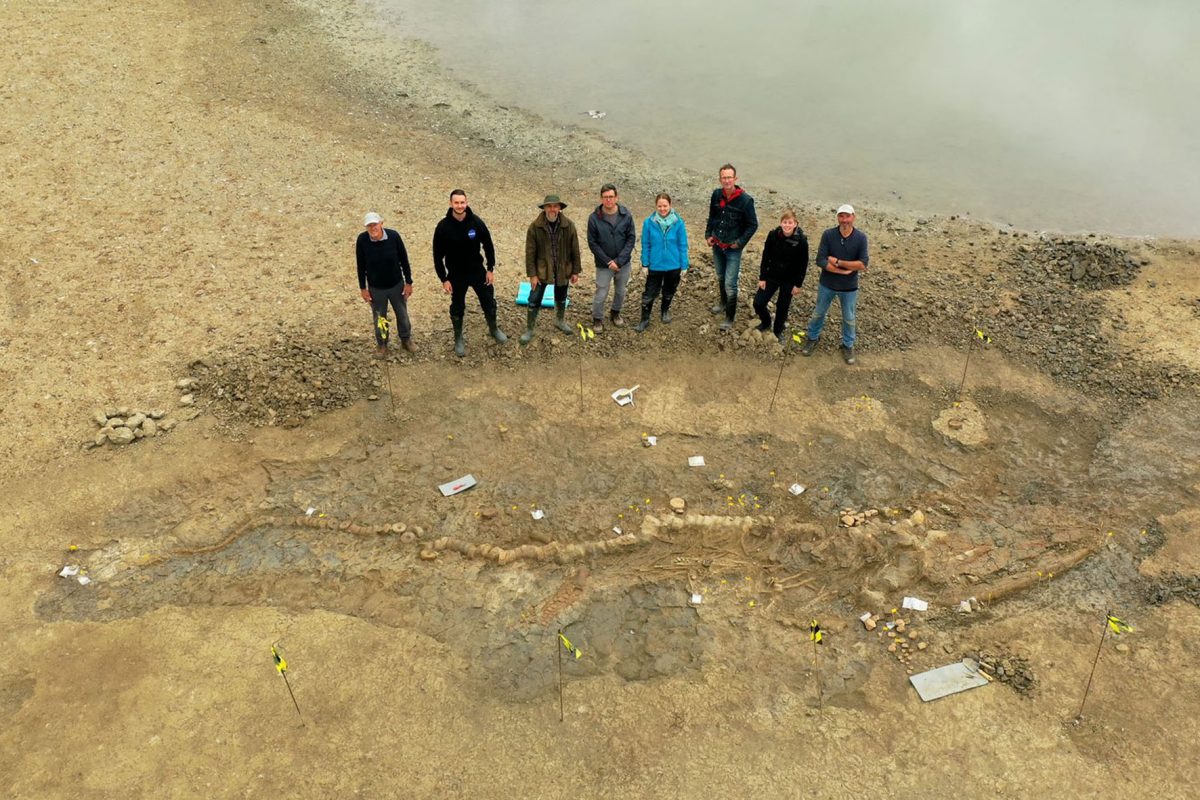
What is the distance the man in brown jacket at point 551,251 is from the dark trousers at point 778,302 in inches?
77.1

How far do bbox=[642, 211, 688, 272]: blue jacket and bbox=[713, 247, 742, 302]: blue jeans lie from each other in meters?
0.45

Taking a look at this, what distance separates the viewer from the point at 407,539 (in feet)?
19.7

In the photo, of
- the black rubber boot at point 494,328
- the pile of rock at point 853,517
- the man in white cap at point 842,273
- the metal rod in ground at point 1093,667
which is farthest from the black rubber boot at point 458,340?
the metal rod in ground at point 1093,667

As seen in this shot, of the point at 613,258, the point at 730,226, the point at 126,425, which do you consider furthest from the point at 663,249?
the point at 126,425

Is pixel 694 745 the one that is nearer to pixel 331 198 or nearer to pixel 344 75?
pixel 331 198

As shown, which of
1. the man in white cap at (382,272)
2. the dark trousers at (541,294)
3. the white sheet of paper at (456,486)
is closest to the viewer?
the white sheet of paper at (456,486)

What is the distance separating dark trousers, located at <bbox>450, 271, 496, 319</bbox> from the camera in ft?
23.8

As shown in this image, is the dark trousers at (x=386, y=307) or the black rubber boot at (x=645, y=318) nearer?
the dark trousers at (x=386, y=307)

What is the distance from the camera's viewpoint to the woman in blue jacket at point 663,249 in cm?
741

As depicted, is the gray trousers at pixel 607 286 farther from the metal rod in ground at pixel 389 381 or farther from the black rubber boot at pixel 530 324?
the metal rod in ground at pixel 389 381

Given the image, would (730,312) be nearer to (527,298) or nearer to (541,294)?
(541,294)

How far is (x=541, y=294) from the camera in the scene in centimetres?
765

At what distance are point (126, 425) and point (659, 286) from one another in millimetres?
5303

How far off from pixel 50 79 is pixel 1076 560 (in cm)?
1631
